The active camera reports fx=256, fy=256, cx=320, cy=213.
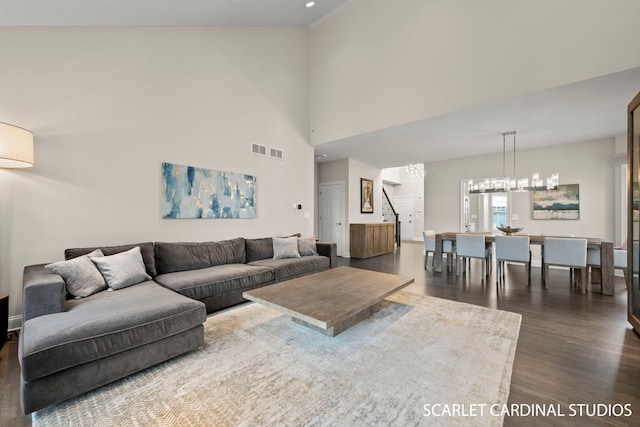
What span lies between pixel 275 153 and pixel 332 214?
2.98m

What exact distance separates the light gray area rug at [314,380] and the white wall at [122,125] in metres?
1.97

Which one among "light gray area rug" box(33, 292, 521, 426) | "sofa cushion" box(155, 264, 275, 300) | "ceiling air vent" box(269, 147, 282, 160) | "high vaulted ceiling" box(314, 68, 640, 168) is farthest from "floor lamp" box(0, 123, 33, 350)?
"high vaulted ceiling" box(314, 68, 640, 168)

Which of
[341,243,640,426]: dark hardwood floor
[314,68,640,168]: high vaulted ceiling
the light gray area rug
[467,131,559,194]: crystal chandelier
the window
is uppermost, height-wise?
[314,68,640,168]: high vaulted ceiling

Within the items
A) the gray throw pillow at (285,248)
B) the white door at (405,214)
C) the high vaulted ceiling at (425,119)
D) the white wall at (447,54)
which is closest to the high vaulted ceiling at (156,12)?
the high vaulted ceiling at (425,119)

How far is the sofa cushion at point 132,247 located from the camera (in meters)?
2.73

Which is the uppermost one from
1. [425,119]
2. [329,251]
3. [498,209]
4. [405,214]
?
[425,119]

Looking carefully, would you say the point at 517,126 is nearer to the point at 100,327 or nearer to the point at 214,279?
the point at 214,279

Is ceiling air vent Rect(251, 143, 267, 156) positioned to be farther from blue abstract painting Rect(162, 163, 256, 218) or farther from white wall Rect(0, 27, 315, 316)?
blue abstract painting Rect(162, 163, 256, 218)

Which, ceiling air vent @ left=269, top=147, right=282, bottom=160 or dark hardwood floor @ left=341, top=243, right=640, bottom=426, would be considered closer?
dark hardwood floor @ left=341, top=243, right=640, bottom=426

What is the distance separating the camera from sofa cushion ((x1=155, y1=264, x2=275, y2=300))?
9.18 ft

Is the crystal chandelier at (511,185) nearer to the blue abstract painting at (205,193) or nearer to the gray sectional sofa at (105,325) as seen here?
the blue abstract painting at (205,193)

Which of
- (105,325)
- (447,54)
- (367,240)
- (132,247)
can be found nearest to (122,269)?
(132,247)

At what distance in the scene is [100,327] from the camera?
170cm

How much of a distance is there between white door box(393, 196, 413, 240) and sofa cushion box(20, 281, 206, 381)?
11.1 m
